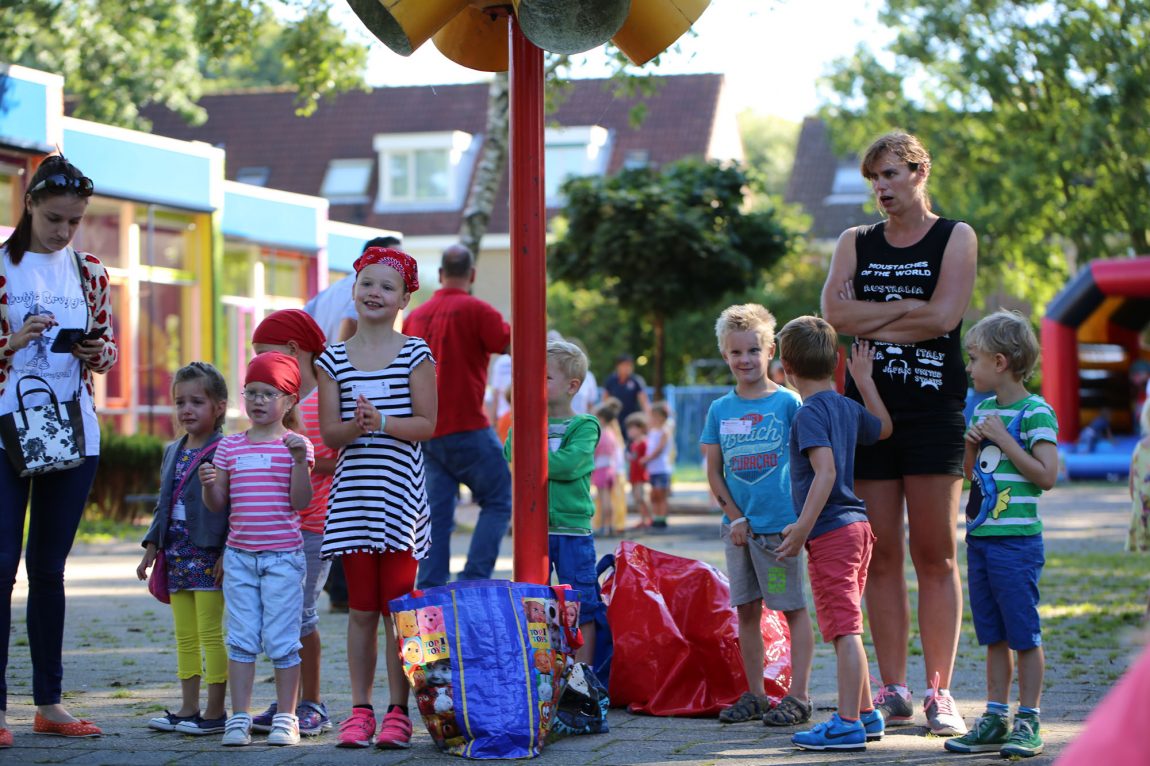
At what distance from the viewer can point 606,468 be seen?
50.3ft

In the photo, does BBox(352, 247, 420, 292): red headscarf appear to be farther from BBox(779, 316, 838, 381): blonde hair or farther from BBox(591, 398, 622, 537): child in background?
BBox(591, 398, 622, 537): child in background

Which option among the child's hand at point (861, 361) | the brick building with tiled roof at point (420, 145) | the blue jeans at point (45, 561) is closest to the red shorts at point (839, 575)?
the child's hand at point (861, 361)

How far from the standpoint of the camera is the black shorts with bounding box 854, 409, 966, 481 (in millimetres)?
5469

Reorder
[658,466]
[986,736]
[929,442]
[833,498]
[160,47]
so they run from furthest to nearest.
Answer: [160,47]
[658,466]
[929,442]
[833,498]
[986,736]

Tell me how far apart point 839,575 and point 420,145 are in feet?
132

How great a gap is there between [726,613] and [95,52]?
3559 centimetres

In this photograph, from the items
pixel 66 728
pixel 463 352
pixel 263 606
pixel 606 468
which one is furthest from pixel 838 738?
pixel 606 468

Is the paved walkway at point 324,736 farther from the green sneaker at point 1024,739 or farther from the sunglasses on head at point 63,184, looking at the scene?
the sunglasses on head at point 63,184

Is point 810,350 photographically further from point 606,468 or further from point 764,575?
point 606,468

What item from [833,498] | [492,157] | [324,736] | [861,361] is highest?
[492,157]

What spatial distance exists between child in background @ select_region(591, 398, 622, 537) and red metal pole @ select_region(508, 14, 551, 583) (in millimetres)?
9524

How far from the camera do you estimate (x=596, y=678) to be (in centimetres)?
571

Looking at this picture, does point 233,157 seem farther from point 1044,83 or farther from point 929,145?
point 1044,83

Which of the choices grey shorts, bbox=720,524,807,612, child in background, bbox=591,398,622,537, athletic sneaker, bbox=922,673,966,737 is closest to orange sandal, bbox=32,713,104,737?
grey shorts, bbox=720,524,807,612
